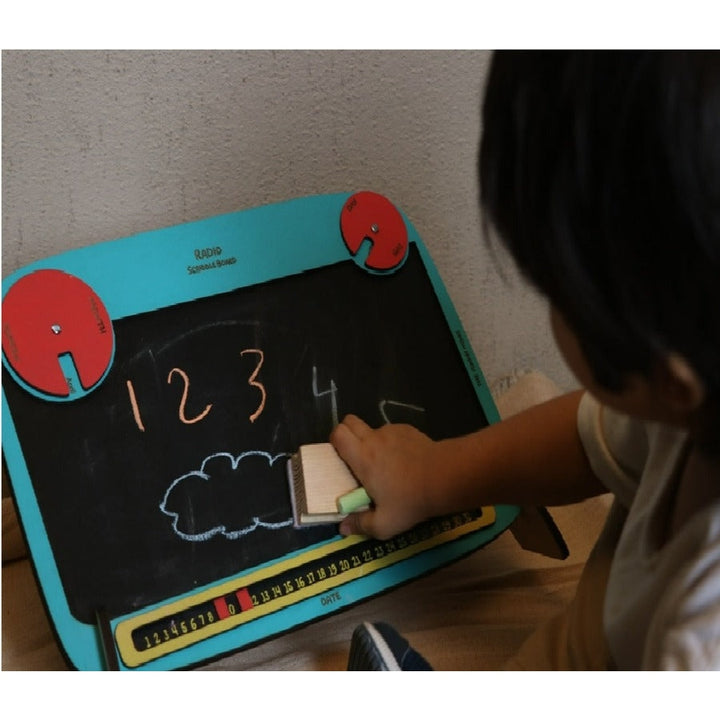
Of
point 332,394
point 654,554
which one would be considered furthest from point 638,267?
point 332,394

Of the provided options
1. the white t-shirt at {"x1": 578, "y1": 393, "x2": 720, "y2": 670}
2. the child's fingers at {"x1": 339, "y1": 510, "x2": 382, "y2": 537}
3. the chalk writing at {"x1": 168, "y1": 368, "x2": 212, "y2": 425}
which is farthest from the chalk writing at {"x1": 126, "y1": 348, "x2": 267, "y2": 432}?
the white t-shirt at {"x1": 578, "y1": 393, "x2": 720, "y2": 670}

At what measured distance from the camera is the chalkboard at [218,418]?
0.60 metres

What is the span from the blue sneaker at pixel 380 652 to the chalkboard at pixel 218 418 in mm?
81

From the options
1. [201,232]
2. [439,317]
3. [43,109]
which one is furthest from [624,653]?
[43,109]

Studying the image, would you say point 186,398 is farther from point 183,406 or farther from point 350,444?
point 350,444

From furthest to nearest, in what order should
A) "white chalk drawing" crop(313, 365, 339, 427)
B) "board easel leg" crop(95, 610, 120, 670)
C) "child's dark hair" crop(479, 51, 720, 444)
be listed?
"white chalk drawing" crop(313, 365, 339, 427)
"board easel leg" crop(95, 610, 120, 670)
"child's dark hair" crop(479, 51, 720, 444)

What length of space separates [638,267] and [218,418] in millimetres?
361

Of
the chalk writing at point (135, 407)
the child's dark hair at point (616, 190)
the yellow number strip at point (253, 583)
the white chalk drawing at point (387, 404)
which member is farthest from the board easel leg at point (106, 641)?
the child's dark hair at point (616, 190)

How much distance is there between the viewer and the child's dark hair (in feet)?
1.19

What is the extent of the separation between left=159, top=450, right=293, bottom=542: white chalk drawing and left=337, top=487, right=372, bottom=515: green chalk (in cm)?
4

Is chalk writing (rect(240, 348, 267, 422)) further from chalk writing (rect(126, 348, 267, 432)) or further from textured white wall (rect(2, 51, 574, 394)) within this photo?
Answer: textured white wall (rect(2, 51, 574, 394))

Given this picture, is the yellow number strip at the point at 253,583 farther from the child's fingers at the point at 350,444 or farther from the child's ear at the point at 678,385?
the child's ear at the point at 678,385

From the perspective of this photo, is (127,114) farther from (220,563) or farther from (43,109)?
(220,563)

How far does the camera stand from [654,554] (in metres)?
0.54
